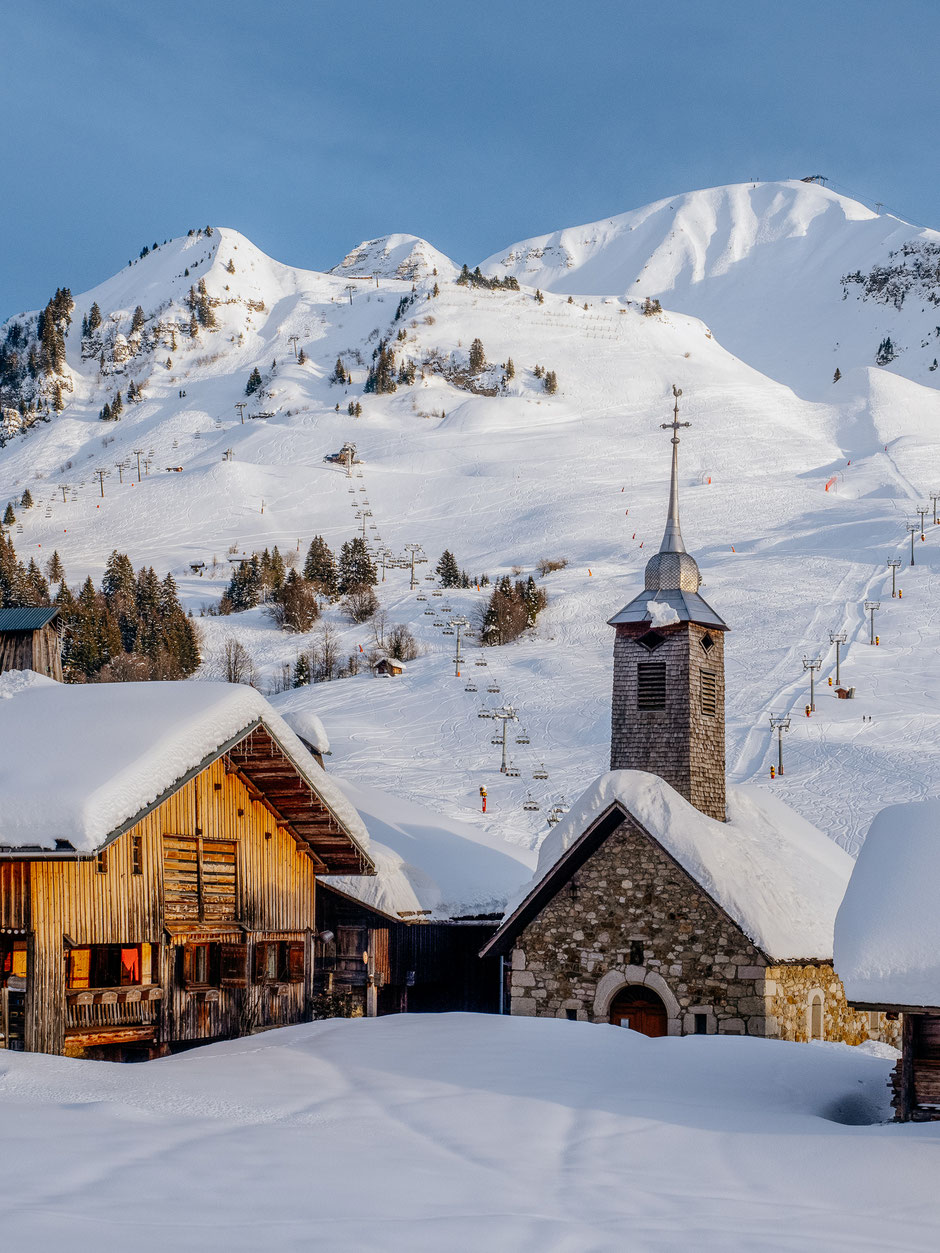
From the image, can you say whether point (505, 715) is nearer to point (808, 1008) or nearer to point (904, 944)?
point (808, 1008)

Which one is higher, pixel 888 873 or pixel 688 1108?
pixel 888 873

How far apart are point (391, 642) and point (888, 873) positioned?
71.6 meters

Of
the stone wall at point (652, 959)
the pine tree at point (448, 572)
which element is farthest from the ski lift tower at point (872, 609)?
the stone wall at point (652, 959)

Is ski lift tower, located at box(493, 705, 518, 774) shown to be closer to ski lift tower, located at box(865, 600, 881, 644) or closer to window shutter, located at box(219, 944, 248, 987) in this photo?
ski lift tower, located at box(865, 600, 881, 644)

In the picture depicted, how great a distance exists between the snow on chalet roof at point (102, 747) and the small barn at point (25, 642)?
271 cm

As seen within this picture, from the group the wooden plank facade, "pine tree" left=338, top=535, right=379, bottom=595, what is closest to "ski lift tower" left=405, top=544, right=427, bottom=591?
"pine tree" left=338, top=535, right=379, bottom=595

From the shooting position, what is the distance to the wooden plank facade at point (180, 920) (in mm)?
17703

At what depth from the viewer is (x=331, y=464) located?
156 meters

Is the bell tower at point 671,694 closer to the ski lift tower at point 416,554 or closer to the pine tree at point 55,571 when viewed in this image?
the ski lift tower at point 416,554

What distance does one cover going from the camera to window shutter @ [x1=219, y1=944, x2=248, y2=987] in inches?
837

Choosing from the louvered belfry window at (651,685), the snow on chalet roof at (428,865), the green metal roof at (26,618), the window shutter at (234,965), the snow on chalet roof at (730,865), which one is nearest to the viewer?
the window shutter at (234,965)

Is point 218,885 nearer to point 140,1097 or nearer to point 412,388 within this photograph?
point 140,1097

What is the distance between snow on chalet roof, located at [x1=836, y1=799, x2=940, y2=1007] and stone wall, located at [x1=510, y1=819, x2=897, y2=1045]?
6.77 m

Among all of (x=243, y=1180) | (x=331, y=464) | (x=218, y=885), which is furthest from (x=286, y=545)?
(x=243, y=1180)
